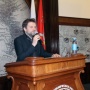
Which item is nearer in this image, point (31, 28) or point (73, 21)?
point (31, 28)

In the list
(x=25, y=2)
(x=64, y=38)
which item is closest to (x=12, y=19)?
(x=25, y=2)

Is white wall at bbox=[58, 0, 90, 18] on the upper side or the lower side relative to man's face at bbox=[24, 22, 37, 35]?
upper

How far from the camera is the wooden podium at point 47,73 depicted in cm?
186

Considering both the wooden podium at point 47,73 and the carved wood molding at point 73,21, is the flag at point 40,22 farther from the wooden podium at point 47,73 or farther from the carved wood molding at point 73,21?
the wooden podium at point 47,73

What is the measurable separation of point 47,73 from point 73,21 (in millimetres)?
2753

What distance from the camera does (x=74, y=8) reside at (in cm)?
442

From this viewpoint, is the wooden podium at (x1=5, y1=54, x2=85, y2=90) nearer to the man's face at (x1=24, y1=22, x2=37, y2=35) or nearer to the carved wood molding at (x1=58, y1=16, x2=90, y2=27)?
the man's face at (x1=24, y1=22, x2=37, y2=35)

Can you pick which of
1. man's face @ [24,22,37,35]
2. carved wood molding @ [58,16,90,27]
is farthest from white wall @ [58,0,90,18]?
man's face @ [24,22,37,35]

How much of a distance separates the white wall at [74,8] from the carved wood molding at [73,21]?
9 centimetres

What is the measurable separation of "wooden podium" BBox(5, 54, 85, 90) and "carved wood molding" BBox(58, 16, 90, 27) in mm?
2055

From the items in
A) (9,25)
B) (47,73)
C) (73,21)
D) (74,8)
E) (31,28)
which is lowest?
(47,73)

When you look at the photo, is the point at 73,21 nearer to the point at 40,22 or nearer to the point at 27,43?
the point at 40,22

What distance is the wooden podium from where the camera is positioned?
186 centimetres

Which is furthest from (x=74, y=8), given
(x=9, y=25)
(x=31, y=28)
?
(x=31, y=28)
